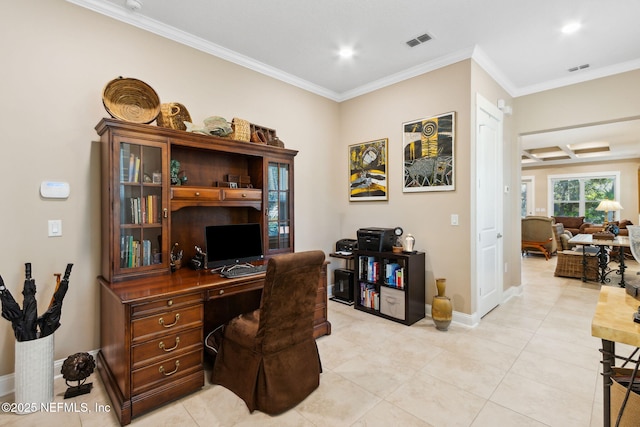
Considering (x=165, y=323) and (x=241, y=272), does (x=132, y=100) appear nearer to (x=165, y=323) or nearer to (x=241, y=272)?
(x=241, y=272)

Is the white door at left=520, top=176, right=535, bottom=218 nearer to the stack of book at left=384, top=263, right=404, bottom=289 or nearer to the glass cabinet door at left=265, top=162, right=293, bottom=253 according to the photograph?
the stack of book at left=384, top=263, right=404, bottom=289

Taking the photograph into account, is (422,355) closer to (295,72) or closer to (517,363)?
(517,363)

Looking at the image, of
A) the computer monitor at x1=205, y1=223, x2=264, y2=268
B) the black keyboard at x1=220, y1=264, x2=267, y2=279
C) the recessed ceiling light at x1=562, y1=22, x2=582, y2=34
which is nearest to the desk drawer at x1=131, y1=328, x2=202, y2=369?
the black keyboard at x1=220, y1=264, x2=267, y2=279

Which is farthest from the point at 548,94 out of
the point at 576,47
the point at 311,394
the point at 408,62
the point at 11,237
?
the point at 11,237

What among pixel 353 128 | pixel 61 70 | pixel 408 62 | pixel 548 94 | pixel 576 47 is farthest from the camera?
pixel 353 128

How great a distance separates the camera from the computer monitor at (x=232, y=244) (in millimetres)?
2645

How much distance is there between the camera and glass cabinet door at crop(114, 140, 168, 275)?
87.4 inches

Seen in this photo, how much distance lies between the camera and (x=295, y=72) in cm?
373

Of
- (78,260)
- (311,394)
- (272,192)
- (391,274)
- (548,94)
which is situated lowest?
(311,394)

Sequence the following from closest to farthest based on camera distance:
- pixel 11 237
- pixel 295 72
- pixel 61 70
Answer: pixel 11 237, pixel 61 70, pixel 295 72

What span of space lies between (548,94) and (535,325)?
3030 mm

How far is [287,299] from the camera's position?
A: 193 cm

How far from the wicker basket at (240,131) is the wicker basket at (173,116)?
16.1 inches

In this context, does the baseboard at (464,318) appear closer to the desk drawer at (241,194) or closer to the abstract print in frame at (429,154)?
the abstract print in frame at (429,154)
